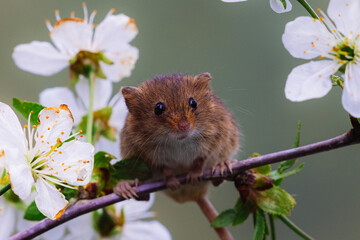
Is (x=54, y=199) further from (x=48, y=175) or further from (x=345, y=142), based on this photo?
(x=345, y=142)

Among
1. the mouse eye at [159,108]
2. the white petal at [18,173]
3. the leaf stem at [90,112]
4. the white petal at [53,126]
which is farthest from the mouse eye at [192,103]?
the white petal at [18,173]

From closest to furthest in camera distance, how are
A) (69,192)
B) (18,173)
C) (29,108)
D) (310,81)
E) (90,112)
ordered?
(18,173), (310,81), (29,108), (69,192), (90,112)

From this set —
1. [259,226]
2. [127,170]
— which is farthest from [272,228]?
[127,170]

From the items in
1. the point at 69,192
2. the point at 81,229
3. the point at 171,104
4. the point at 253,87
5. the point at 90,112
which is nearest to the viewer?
the point at 69,192

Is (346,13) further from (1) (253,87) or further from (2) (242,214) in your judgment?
(1) (253,87)

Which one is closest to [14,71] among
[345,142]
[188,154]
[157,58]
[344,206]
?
[157,58]

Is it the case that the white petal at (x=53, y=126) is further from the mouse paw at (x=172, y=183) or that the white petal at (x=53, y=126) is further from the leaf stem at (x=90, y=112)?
the mouse paw at (x=172, y=183)

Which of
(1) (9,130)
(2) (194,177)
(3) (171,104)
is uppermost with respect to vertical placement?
(1) (9,130)

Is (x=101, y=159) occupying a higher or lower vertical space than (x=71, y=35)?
lower

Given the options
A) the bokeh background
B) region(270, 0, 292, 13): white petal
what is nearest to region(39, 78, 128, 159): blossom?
region(270, 0, 292, 13): white petal
